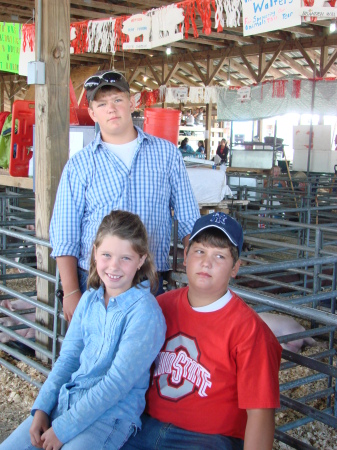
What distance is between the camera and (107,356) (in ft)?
5.72

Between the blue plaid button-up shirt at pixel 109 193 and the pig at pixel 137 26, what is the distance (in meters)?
4.49

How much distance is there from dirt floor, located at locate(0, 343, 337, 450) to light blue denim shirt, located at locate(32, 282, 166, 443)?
122cm

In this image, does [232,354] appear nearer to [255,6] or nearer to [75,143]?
[75,143]

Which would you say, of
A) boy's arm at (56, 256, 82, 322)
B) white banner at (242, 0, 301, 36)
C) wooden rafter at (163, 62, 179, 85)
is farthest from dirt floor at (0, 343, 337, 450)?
wooden rafter at (163, 62, 179, 85)

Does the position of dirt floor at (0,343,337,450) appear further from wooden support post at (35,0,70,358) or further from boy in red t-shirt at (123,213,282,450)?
boy in red t-shirt at (123,213,282,450)

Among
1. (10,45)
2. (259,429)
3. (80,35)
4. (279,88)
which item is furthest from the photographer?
(279,88)

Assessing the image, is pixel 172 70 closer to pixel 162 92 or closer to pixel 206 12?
pixel 162 92

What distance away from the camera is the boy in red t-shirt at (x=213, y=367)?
149 cm

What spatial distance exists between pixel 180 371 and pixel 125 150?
3.25 feet

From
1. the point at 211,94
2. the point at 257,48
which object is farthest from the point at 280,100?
the point at 211,94

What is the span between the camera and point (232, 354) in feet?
5.15

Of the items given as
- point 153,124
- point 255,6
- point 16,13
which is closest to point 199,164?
point 153,124

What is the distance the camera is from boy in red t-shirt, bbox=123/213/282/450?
1489mm

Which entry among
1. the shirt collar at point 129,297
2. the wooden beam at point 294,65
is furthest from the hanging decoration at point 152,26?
the wooden beam at point 294,65
